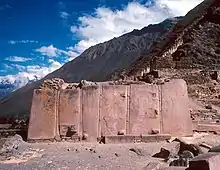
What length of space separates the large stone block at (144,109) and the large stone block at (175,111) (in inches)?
6.2

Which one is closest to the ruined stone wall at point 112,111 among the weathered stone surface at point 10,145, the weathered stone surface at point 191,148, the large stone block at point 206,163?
the weathered stone surface at point 10,145

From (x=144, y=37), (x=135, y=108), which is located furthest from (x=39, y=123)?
(x=144, y=37)

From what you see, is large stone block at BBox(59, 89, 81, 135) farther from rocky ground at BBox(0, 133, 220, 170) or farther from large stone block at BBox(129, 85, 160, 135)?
large stone block at BBox(129, 85, 160, 135)

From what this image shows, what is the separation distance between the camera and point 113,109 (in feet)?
30.6

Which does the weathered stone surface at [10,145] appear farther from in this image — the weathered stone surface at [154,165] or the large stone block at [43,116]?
the weathered stone surface at [154,165]

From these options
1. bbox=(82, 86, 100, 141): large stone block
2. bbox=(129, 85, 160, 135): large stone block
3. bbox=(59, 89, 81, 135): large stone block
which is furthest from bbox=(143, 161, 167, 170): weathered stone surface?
bbox=(59, 89, 81, 135): large stone block

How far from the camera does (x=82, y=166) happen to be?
6.88 metres

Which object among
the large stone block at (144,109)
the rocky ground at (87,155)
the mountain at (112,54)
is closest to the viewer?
the rocky ground at (87,155)

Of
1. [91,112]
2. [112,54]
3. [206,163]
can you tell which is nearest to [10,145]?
[91,112]

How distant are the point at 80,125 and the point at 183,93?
2470 mm

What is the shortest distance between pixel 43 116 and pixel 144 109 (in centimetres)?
230

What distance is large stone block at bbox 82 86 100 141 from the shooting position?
30.0ft

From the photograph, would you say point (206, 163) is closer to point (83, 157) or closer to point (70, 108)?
point (83, 157)

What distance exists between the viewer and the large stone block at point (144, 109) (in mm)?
9117
